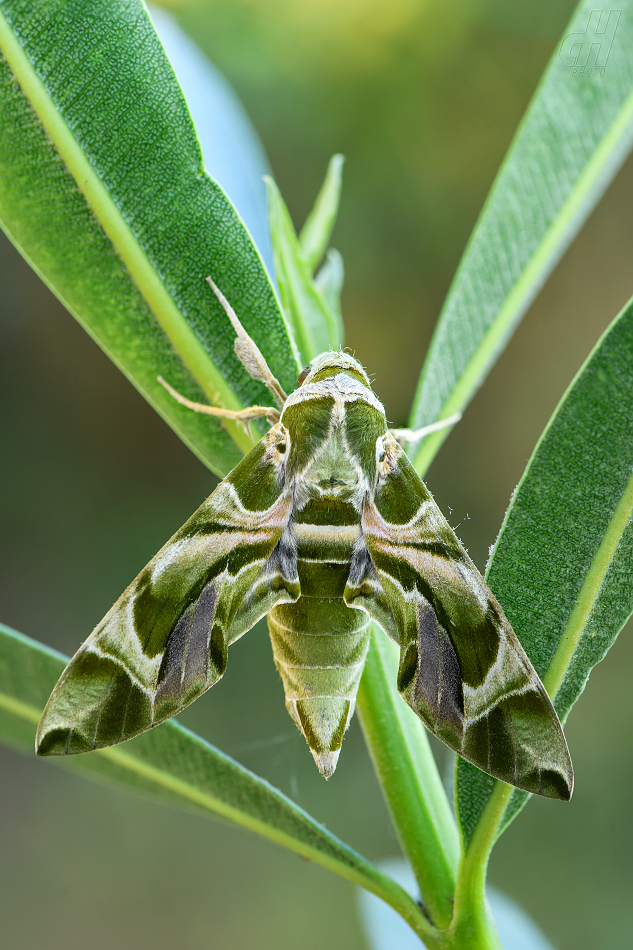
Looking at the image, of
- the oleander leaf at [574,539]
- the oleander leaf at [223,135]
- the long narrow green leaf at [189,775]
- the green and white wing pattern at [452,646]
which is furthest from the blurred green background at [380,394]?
the oleander leaf at [574,539]

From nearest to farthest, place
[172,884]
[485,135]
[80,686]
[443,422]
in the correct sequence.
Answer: [80,686] → [443,422] → [172,884] → [485,135]

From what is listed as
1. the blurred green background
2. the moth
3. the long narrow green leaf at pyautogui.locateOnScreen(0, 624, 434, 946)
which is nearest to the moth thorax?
the moth

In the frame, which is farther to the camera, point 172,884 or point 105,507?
point 105,507

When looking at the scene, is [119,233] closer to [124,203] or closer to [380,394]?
[124,203]

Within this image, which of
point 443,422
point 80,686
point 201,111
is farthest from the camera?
point 201,111

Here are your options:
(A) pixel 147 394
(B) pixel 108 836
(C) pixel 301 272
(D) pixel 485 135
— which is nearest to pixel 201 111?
(C) pixel 301 272

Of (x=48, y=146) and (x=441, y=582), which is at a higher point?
(x=48, y=146)

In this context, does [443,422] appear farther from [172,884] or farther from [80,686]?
[172,884]

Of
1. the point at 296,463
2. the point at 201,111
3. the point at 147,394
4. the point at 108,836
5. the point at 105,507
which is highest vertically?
the point at 201,111
